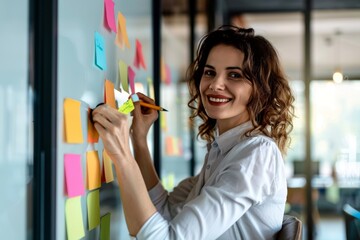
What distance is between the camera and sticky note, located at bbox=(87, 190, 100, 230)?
126 centimetres

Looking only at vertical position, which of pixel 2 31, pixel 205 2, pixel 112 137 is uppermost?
pixel 205 2

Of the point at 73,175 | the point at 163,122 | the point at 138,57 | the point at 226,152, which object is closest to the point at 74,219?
the point at 73,175

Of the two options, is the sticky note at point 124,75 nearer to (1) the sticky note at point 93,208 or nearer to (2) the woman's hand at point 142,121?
(2) the woman's hand at point 142,121

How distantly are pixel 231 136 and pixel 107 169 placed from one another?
0.36 metres

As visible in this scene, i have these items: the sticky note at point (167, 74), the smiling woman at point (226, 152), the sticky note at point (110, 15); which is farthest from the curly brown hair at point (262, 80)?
the sticky note at point (167, 74)

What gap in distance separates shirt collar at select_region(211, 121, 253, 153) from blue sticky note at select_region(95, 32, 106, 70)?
0.39 metres

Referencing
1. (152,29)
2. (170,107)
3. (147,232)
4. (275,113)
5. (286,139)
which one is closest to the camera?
(147,232)

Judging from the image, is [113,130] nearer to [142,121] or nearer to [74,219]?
[74,219]

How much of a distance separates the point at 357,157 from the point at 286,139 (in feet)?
10.4

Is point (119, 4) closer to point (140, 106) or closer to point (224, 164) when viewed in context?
point (140, 106)

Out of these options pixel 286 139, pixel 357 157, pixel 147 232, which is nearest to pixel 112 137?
pixel 147 232

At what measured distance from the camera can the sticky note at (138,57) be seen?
1849 mm

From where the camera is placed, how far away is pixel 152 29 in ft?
7.30

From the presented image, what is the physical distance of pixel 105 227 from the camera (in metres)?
1.44
